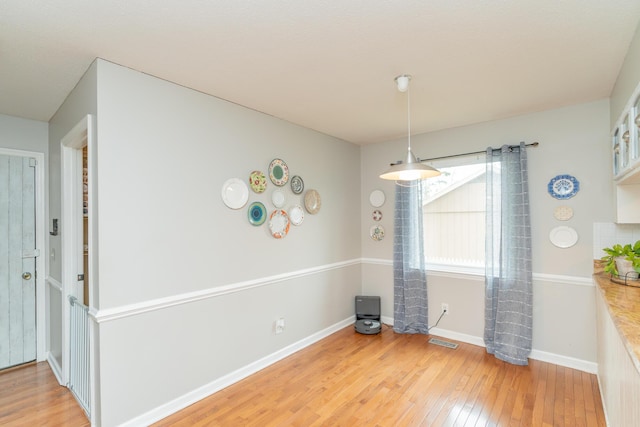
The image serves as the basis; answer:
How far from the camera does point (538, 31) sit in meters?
1.68

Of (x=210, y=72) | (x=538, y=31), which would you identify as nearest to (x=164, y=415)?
(x=210, y=72)

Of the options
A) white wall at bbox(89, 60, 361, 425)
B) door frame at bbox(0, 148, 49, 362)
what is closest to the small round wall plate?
white wall at bbox(89, 60, 361, 425)

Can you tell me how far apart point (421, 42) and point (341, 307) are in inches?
122

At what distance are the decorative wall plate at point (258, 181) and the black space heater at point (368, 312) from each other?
203cm

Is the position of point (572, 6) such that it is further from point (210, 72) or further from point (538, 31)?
point (210, 72)

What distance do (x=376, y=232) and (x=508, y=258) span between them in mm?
1559

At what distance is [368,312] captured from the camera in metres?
3.94

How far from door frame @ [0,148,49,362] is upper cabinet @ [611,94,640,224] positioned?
471cm

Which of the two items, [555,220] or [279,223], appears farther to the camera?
[279,223]

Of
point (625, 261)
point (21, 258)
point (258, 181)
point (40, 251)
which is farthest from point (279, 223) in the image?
point (625, 261)

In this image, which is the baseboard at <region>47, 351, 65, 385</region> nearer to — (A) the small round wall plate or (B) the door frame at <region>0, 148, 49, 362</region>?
(B) the door frame at <region>0, 148, 49, 362</region>

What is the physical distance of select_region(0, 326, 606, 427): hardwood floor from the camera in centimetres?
218

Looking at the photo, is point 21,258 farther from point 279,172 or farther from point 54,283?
point 279,172

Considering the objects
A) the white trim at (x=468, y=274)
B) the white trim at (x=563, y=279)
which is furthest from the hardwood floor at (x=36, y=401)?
the white trim at (x=563, y=279)
